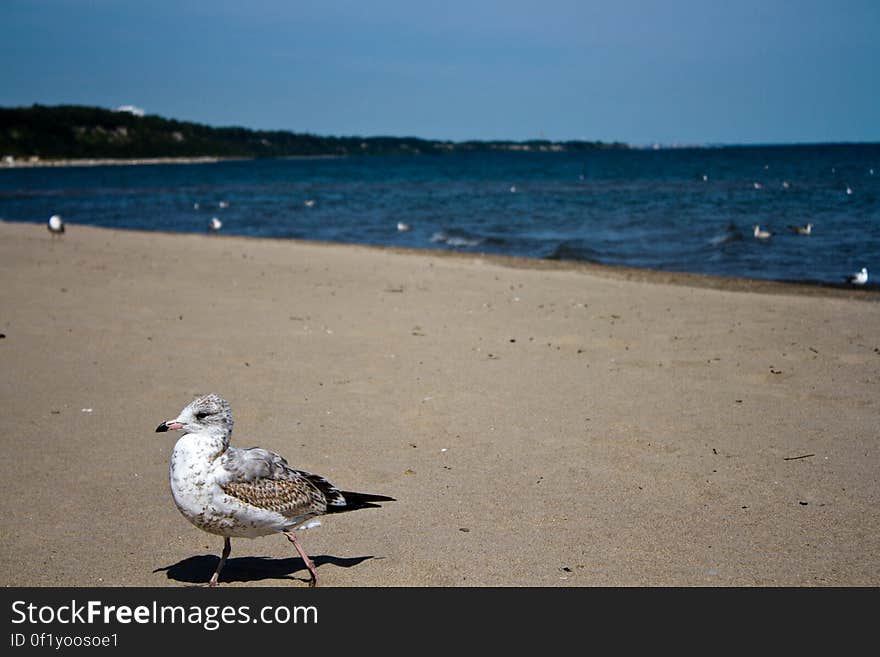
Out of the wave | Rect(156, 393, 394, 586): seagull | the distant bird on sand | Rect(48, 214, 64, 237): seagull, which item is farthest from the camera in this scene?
the wave

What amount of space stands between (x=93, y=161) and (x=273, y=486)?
149906 millimetres

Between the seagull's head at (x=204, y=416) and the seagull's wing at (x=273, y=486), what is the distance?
0.17m

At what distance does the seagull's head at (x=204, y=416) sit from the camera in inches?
160

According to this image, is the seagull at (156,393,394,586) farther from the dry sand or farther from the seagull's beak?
the dry sand

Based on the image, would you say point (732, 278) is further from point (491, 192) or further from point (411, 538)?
point (491, 192)

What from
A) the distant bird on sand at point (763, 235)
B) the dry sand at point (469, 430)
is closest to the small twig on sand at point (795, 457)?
the dry sand at point (469, 430)

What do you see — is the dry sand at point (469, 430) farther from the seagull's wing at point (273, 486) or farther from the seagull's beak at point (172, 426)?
the seagull's beak at point (172, 426)

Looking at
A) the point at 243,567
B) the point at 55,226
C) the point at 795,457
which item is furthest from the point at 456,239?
the point at 243,567

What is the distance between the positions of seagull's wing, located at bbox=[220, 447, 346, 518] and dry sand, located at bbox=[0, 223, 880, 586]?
15.8 inches

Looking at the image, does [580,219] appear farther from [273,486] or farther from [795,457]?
[273,486]

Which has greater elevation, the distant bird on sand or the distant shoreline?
the distant shoreline

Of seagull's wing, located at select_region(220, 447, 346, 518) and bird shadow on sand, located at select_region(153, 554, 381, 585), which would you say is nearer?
seagull's wing, located at select_region(220, 447, 346, 518)

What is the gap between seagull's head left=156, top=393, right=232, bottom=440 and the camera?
4.05 metres

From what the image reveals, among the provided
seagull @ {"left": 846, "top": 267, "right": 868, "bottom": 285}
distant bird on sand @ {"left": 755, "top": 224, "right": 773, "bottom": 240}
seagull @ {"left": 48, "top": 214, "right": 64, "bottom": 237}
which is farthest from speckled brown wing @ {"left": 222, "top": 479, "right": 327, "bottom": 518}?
seagull @ {"left": 48, "top": 214, "right": 64, "bottom": 237}
